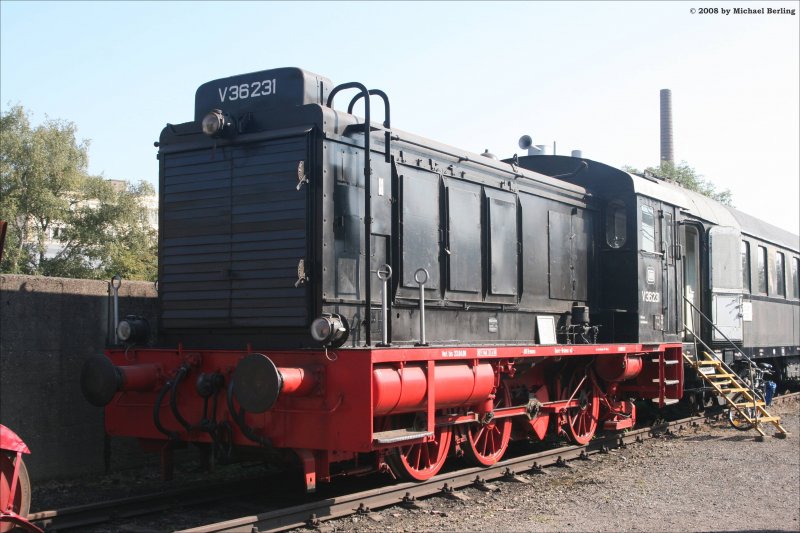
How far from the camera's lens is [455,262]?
27.7 ft

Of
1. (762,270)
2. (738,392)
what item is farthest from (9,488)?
(762,270)

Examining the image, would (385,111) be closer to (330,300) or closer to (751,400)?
(330,300)

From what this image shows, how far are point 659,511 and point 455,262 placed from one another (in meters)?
3.13

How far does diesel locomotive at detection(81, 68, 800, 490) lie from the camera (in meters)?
6.48

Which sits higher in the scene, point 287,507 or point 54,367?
point 54,367

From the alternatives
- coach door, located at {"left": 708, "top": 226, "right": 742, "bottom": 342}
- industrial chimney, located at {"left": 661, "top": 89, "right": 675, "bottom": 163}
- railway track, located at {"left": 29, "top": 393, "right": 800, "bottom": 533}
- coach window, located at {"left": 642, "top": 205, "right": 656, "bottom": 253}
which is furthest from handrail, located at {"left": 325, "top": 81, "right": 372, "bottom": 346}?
industrial chimney, located at {"left": 661, "top": 89, "right": 675, "bottom": 163}

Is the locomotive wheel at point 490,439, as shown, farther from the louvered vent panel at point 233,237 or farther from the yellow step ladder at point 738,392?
the yellow step ladder at point 738,392

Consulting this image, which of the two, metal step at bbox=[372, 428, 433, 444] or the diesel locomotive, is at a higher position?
the diesel locomotive

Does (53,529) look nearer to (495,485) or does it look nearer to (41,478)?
(41,478)

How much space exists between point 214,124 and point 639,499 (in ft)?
17.5

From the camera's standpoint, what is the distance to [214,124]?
714cm

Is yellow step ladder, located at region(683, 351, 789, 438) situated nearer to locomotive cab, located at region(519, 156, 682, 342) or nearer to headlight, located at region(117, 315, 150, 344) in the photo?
locomotive cab, located at region(519, 156, 682, 342)

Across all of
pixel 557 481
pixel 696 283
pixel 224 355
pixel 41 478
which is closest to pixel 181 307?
pixel 224 355

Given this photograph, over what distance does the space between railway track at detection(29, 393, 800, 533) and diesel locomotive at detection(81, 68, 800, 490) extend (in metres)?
0.23
